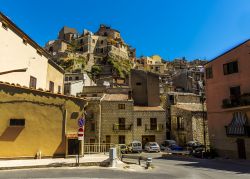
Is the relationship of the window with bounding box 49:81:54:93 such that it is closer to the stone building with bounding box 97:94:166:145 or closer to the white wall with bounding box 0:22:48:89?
the white wall with bounding box 0:22:48:89

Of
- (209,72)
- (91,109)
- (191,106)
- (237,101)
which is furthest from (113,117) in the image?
(237,101)

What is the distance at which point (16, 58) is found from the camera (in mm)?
23859

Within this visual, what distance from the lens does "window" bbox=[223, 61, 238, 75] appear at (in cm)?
2927

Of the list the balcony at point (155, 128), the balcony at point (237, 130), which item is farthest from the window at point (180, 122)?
the balcony at point (237, 130)

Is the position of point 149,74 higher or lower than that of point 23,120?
higher

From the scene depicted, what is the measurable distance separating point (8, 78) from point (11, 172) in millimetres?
10604

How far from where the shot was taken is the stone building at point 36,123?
59.7ft

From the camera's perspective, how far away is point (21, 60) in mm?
24578

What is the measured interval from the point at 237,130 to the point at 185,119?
17648 millimetres

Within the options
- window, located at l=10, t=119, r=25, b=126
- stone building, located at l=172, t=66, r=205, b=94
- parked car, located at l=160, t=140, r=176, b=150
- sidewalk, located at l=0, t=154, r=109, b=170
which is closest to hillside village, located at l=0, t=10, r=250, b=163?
window, located at l=10, t=119, r=25, b=126

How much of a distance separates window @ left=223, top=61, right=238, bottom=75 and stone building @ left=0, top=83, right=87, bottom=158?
18.8 m

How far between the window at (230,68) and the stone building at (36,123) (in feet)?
61.5

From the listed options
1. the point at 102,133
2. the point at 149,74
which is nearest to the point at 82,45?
the point at 149,74

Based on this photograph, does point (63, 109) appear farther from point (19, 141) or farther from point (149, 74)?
point (149, 74)
